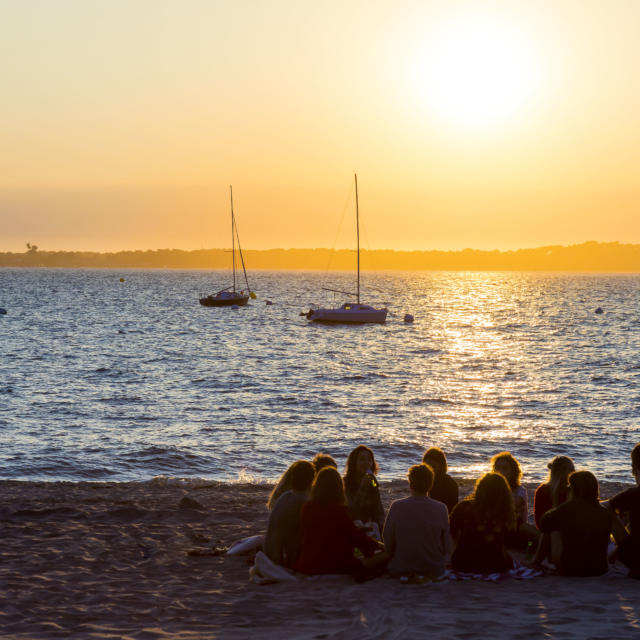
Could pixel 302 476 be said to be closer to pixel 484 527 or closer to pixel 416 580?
pixel 416 580

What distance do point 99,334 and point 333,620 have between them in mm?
66770

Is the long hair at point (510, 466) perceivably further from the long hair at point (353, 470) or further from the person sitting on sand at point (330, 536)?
the person sitting on sand at point (330, 536)

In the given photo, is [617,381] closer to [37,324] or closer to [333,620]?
[333,620]

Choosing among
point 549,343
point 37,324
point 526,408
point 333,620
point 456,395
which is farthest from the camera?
point 37,324

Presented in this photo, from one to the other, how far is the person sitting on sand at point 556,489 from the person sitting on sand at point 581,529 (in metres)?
0.47

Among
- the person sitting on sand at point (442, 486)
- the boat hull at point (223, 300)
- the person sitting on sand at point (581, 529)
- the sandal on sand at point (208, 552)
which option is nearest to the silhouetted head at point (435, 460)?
the person sitting on sand at point (442, 486)

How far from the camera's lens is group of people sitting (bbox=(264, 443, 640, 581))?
27.3ft

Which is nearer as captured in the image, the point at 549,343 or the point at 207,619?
the point at 207,619

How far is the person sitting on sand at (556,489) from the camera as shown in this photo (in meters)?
9.05

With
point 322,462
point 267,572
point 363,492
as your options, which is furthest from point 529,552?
point 267,572

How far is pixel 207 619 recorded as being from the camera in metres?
7.65

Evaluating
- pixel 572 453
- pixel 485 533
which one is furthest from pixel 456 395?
pixel 485 533

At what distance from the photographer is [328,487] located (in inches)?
329

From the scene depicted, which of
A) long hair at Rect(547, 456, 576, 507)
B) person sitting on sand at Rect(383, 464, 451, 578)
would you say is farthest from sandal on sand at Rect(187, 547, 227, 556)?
long hair at Rect(547, 456, 576, 507)
